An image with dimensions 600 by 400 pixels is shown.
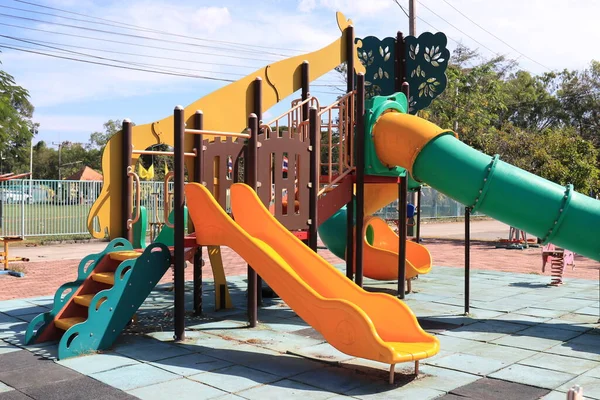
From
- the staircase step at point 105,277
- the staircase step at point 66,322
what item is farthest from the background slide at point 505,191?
the staircase step at point 66,322

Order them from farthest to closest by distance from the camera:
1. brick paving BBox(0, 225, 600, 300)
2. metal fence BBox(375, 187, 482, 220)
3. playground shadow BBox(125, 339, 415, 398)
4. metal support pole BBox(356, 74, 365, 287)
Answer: metal fence BBox(375, 187, 482, 220) → brick paving BBox(0, 225, 600, 300) → metal support pole BBox(356, 74, 365, 287) → playground shadow BBox(125, 339, 415, 398)

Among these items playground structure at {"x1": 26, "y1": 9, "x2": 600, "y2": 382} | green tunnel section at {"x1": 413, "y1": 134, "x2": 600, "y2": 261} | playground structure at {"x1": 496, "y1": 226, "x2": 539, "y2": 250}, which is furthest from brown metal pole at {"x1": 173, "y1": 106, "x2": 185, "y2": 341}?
playground structure at {"x1": 496, "y1": 226, "x2": 539, "y2": 250}

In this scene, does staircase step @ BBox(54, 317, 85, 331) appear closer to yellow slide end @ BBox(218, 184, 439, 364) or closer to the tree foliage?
yellow slide end @ BBox(218, 184, 439, 364)

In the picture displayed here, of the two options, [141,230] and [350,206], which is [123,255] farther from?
[350,206]

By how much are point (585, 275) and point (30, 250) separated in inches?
598

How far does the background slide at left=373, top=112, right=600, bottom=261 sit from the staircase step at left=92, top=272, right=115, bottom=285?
417 cm

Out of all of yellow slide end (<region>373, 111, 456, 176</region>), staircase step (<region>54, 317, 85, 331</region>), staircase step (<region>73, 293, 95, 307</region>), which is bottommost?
staircase step (<region>54, 317, 85, 331</region>)

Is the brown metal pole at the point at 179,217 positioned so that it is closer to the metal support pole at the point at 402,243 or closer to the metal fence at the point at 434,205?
the metal support pole at the point at 402,243

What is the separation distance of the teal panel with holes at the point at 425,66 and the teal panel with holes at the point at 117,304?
6.17 meters

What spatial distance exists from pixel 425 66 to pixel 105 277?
23.0ft

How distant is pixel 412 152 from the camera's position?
8.27 metres

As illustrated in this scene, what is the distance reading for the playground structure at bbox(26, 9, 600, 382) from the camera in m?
6.15

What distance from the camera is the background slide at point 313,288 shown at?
18.0 ft

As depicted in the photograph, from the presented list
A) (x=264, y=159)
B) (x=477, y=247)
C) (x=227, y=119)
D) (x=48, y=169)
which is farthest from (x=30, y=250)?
(x=48, y=169)
